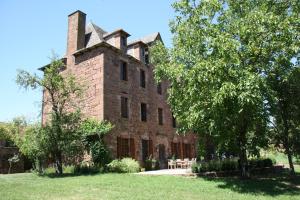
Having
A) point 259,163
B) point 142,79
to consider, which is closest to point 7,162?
point 142,79

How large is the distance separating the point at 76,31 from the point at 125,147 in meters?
9.45

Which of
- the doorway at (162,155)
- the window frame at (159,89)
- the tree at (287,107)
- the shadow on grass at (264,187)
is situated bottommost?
the shadow on grass at (264,187)

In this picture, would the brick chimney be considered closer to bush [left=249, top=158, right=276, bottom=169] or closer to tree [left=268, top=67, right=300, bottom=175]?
tree [left=268, top=67, right=300, bottom=175]

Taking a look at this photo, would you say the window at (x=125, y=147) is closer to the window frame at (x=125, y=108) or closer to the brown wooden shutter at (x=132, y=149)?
the brown wooden shutter at (x=132, y=149)

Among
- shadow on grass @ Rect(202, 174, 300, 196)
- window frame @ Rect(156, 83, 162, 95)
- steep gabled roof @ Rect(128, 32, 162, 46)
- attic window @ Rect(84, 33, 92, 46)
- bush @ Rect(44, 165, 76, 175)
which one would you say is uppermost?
steep gabled roof @ Rect(128, 32, 162, 46)

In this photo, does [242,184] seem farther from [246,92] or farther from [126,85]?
[126,85]

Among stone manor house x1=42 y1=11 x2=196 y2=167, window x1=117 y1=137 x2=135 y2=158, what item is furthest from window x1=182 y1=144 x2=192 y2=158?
window x1=117 y1=137 x2=135 y2=158

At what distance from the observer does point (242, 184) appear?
13445mm

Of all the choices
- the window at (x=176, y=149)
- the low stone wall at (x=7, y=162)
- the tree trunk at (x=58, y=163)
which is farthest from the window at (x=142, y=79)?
the low stone wall at (x=7, y=162)

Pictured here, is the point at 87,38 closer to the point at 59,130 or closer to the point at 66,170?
the point at 59,130

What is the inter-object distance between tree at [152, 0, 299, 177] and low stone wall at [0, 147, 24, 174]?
17621 mm

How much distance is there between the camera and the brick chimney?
22.7 metres

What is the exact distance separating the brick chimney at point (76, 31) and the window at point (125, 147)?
7.72 meters

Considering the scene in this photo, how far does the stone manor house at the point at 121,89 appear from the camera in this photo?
2080cm
